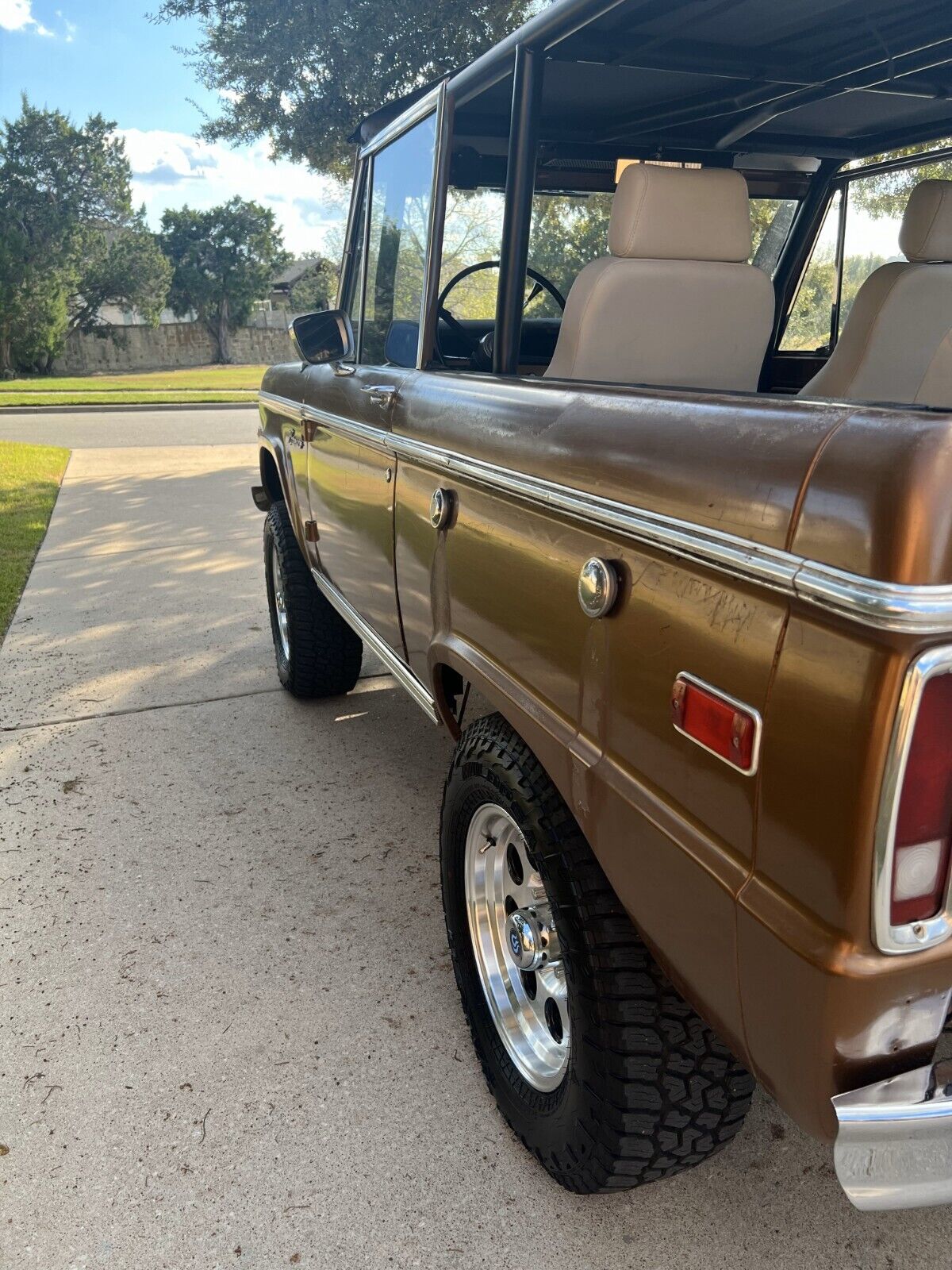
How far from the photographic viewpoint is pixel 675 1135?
1.73 meters

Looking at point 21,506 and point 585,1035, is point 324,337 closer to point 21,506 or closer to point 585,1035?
point 585,1035

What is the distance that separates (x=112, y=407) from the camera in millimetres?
20609

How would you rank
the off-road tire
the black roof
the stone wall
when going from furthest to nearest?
the stone wall < the off-road tire < the black roof

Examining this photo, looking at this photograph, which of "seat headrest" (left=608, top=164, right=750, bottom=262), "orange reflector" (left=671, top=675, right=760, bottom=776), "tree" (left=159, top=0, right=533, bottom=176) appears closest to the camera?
"orange reflector" (left=671, top=675, right=760, bottom=776)

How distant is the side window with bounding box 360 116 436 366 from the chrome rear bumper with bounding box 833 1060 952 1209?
82.6 inches

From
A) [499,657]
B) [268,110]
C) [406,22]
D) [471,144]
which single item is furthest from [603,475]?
[268,110]

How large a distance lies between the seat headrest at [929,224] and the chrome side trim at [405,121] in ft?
4.02

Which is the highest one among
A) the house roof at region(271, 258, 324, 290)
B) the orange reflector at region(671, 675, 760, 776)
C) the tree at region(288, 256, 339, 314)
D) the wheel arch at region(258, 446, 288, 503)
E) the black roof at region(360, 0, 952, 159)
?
the house roof at region(271, 258, 324, 290)

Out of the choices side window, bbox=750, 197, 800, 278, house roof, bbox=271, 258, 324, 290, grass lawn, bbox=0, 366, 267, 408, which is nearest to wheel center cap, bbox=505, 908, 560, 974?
side window, bbox=750, 197, 800, 278

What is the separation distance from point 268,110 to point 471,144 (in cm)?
881

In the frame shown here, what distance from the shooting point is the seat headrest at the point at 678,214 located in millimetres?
2287

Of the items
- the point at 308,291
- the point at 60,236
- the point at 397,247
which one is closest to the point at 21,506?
the point at 397,247

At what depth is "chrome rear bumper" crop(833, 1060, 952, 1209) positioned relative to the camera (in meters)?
1.20

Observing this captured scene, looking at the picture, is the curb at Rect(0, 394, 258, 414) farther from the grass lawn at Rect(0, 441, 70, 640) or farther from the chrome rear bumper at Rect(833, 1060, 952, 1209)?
the chrome rear bumper at Rect(833, 1060, 952, 1209)
